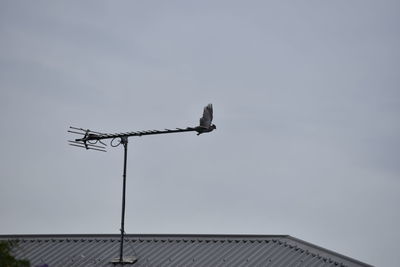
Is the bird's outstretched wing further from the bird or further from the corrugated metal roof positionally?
the corrugated metal roof

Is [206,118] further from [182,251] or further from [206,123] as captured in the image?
[182,251]

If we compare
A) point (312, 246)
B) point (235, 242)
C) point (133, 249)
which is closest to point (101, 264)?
point (133, 249)

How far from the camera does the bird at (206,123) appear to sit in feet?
75.6

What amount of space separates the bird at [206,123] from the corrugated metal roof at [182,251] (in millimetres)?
6933

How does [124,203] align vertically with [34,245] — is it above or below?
above

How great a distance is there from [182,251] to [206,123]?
8347mm

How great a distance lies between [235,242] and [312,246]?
354 cm

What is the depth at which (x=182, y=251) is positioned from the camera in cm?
2936

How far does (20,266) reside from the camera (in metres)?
22.1

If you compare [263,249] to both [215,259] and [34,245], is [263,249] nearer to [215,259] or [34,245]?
[215,259]

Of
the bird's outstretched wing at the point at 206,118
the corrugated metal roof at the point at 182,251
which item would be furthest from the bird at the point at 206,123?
the corrugated metal roof at the point at 182,251

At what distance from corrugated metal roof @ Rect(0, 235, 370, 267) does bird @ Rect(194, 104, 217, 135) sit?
6933mm

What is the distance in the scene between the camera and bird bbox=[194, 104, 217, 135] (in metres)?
23.0

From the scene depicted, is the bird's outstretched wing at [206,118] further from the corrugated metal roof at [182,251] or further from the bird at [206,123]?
the corrugated metal roof at [182,251]
